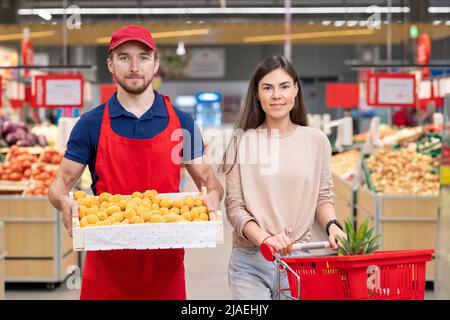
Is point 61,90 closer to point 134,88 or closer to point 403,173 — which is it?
point 403,173

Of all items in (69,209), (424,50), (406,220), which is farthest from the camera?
(424,50)

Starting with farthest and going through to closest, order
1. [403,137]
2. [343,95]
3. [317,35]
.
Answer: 1. [343,95]
2. [317,35]
3. [403,137]

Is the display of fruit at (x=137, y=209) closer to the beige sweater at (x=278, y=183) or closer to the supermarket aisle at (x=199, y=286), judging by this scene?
the beige sweater at (x=278, y=183)

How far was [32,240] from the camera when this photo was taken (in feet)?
24.8

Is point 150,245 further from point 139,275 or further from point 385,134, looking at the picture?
point 385,134

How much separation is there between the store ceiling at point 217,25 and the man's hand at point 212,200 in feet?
45.1

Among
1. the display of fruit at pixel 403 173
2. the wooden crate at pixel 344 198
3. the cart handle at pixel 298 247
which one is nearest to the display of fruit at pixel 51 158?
the wooden crate at pixel 344 198

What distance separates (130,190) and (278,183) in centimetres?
56

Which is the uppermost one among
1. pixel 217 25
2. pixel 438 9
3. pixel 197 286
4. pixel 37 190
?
pixel 438 9

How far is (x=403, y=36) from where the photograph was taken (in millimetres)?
17578

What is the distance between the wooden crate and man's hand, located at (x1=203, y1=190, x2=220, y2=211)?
19.3ft

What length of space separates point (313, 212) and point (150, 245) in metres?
0.74

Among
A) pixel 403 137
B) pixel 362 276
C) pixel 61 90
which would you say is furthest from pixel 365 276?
pixel 403 137

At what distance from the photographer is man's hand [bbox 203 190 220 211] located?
9.84 ft
